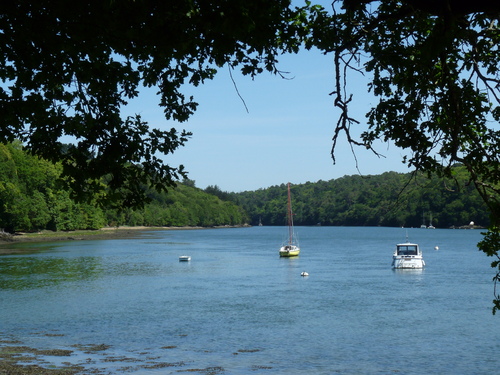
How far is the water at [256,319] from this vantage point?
23.9 meters

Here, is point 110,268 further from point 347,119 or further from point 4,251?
point 347,119

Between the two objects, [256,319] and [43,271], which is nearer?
[256,319]

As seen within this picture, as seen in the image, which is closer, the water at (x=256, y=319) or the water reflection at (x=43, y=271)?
the water at (x=256, y=319)

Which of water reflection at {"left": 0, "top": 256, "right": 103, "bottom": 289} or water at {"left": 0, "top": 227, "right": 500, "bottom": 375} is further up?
water reflection at {"left": 0, "top": 256, "right": 103, "bottom": 289}

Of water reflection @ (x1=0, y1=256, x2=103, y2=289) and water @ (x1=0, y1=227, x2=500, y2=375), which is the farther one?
water reflection @ (x1=0, y1=256, x2=103, y2=289)

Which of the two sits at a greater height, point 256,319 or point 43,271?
point 43,271

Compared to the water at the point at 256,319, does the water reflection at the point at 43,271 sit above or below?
above

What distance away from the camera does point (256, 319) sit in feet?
110

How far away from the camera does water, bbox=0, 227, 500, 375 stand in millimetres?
23859

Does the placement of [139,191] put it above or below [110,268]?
above

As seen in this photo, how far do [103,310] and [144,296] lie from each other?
6932 millimetres

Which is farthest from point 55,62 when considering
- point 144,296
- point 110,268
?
point 110,268

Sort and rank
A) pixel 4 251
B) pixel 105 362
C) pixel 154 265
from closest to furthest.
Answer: pixel 105 362
pixel 154 265
pixel 4 251

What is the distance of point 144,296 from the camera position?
1692 inches
